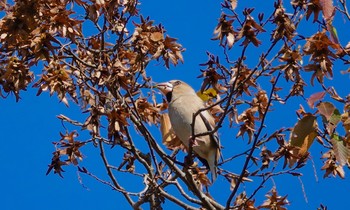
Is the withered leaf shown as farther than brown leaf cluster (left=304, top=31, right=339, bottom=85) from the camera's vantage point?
No

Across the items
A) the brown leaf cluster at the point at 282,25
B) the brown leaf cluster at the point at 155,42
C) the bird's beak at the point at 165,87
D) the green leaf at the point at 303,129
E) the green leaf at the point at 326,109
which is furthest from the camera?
the bird's beak at the point at 165,87

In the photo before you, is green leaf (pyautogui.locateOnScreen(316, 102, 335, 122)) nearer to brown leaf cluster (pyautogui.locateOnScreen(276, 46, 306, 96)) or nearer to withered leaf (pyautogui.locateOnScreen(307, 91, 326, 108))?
withered leaf (pyautogui.locateOnScreen(307, 91, 326, 108))

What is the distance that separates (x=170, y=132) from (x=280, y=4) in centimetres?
228

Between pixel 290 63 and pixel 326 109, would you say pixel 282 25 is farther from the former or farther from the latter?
pixel 326 109

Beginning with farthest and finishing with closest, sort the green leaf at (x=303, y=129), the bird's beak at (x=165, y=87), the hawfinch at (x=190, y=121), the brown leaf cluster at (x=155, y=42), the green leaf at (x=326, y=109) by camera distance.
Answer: the bird's beak at (x=165, y=87) → the hawfinch at (x=190, y=121) → the brown leaf cluster at (x=155, y=42) → the green leaf at (x=303, y=129) → the green leaf at (x=326, y=109)

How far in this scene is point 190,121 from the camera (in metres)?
5.86

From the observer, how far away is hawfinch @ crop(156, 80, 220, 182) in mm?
5586

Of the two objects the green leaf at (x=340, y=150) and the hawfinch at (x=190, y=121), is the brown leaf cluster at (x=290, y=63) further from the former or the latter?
the hawfinch at (x=190, y=121)

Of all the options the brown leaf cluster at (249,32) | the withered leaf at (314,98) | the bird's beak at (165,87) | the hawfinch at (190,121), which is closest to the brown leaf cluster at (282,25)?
the brown leaf cluster at (249,32)

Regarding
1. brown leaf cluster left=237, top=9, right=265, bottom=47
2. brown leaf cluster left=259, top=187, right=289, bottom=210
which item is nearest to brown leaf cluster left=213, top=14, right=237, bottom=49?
brown leaf cluster left=237, top=9, right=265, bottom=47

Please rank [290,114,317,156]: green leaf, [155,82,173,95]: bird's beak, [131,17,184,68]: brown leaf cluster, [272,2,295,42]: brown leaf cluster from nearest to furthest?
[290,114,317,156]: green leaf < [272,2,295,42]: brown leaf cluster < [131,17,184,68]: brown leaf cluster < [155,82,173,95]: bird's beak

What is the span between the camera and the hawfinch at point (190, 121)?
18.3 feet

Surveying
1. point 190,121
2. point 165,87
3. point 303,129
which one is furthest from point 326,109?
point 165,87

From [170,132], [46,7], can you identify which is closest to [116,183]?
[170,132]
